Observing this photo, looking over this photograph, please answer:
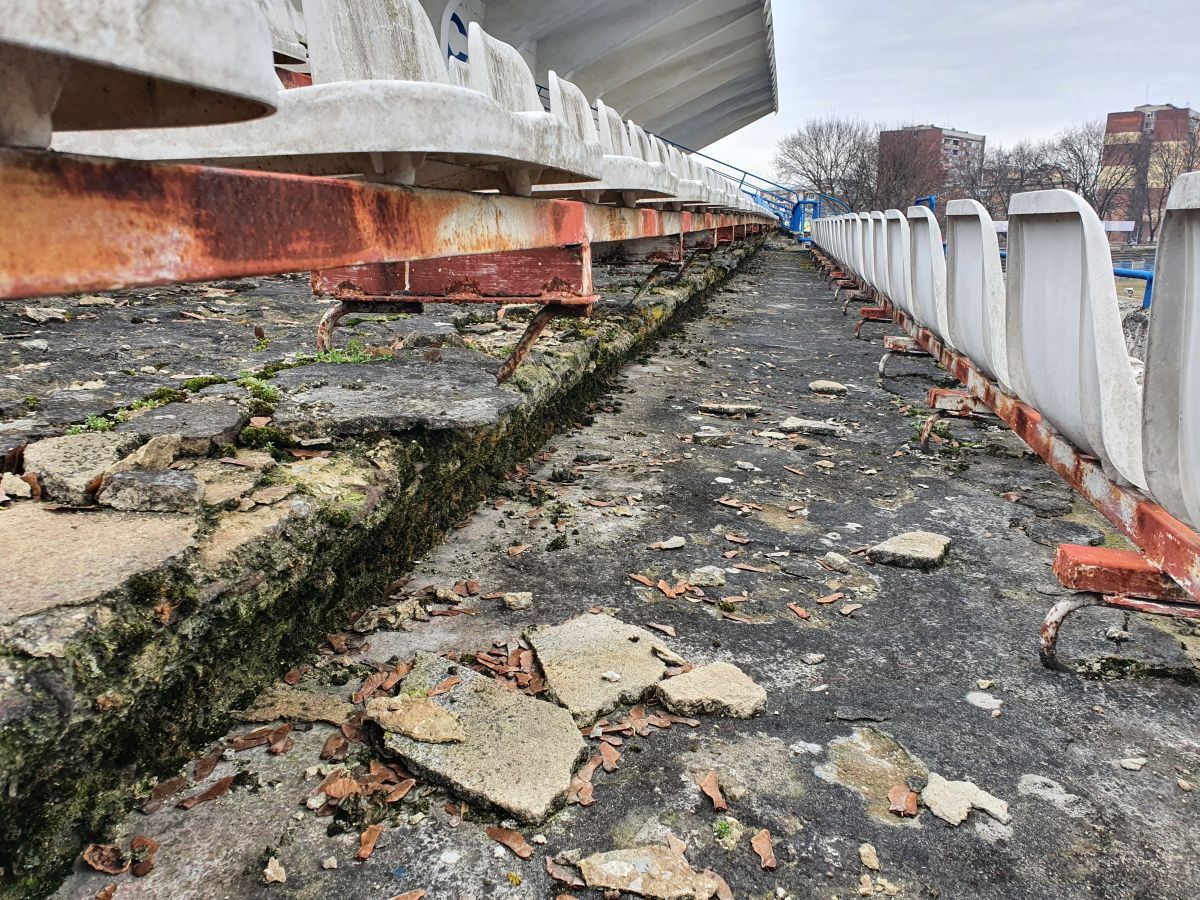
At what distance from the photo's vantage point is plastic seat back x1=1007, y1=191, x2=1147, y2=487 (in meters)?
1.97

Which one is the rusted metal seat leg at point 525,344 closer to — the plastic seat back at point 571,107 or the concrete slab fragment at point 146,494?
the plastic seat back at point 571,107

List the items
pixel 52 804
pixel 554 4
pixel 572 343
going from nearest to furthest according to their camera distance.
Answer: pixel 52 804 → pixel 572 343 → pixel 554 4

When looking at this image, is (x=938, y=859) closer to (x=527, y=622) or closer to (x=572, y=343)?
(x=527, y=622)

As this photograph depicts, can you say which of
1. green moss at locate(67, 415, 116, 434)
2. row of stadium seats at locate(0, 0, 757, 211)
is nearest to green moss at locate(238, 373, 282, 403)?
green moss at locate(67, 415, 116, 434)

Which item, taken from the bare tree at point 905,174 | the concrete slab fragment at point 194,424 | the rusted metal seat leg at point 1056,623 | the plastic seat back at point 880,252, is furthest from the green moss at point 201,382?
the bare tree at point 905,174

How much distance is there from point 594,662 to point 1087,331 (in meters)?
1.47

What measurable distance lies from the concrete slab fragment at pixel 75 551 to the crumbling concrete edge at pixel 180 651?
0.04 metres

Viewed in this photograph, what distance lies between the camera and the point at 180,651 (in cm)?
155

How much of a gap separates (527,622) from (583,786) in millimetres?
688

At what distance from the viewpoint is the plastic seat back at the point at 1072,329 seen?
1966mm

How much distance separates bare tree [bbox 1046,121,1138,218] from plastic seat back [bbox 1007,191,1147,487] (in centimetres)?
4303

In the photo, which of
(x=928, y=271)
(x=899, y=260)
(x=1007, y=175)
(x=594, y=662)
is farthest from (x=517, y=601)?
(x=1007, y=175)

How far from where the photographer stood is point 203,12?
658 mm

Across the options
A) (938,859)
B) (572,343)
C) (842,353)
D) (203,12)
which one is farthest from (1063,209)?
(842,353)
